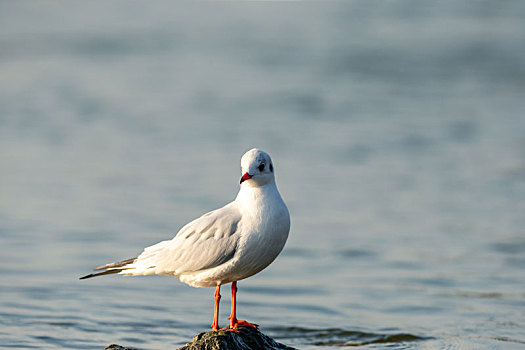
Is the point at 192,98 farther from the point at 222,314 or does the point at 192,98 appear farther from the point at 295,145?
the point at 222,314

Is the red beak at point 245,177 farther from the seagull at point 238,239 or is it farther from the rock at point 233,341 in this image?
the rock at point 233,341

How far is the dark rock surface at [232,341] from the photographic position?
16.8 ft

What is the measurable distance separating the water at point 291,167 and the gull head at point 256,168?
2801mm

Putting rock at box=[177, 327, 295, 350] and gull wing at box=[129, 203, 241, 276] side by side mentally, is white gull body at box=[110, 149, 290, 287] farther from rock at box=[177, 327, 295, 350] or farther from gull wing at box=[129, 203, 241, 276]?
rock at box=[177, 327, 295, 350]

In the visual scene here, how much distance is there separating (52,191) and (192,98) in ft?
27.3

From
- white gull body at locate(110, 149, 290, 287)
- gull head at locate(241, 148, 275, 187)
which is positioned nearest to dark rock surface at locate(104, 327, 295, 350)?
Result: white gull body at locate(110, 149, 290, 287)

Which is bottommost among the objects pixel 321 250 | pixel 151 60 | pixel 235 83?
pixel 321 250

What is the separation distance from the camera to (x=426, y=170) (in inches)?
571

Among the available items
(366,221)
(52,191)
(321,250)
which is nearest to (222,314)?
(321,250)

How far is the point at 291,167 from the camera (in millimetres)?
14273

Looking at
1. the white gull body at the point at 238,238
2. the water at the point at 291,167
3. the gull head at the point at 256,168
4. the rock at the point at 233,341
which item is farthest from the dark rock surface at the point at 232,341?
the water at the point at 291,167

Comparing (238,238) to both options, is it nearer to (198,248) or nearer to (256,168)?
(198,248)

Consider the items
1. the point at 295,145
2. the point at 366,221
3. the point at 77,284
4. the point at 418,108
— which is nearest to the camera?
the point at 77,284

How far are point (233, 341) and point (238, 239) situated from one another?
0.69 meters
